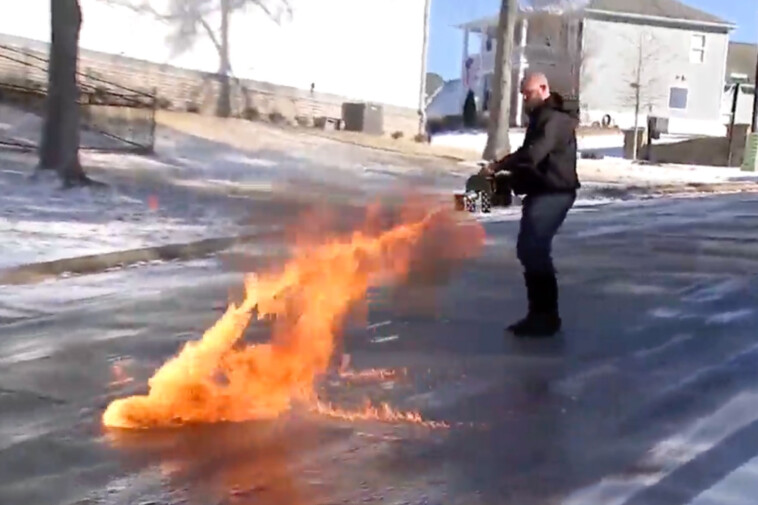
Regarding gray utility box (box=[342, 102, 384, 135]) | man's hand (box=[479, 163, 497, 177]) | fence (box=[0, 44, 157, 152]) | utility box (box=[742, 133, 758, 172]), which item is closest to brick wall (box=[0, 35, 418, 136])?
fence (box=[0, 44, 157, 152])

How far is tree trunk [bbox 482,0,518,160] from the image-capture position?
29.9 metres

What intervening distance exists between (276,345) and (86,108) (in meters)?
17.8

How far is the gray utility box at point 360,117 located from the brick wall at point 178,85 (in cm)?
66

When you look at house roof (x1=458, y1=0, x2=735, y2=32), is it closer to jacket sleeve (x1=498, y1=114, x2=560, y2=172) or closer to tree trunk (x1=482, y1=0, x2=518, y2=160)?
tree trunk (x1=482, y1=0, x2=518, y2=160)

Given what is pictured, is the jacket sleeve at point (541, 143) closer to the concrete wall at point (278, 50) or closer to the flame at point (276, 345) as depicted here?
the flame at point (276, 345)

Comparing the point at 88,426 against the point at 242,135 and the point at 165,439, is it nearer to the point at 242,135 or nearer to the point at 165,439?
the point at 165,439

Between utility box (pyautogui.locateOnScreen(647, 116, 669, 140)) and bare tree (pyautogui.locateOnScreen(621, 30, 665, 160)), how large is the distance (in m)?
1.42

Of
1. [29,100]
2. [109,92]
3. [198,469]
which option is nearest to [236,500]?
[198,469]

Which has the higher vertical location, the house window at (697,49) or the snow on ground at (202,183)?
the house window at (697,49)

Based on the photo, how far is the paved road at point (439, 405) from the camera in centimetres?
523

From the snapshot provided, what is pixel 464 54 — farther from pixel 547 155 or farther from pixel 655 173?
pixel 547 155

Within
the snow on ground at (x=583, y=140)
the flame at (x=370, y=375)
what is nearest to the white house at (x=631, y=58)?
the snow on ground at (x=583, y=140)

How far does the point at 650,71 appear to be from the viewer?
191 feet

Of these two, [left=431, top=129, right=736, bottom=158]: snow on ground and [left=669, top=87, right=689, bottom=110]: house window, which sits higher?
[left=669, top=87, right=689, bottom=110]: house window
